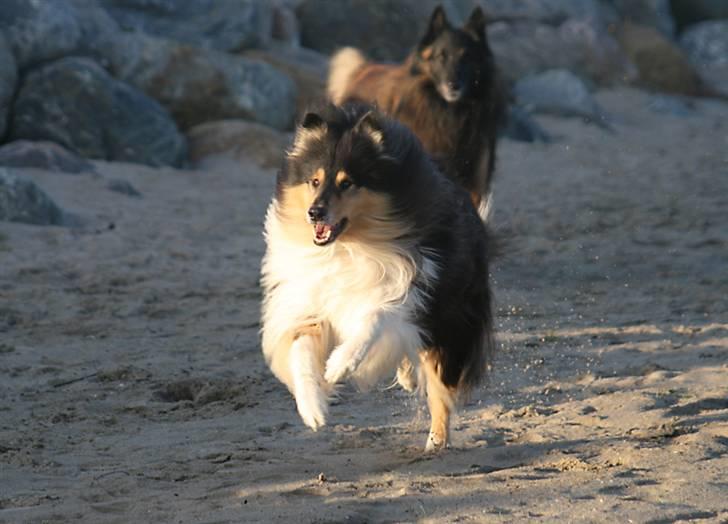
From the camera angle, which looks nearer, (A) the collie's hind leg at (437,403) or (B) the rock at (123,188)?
(A) the collie's hind leg at (437,403)

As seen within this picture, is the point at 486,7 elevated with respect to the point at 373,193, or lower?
lower

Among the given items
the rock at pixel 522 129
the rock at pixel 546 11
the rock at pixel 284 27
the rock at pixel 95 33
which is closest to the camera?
the rock at pixel 95 33

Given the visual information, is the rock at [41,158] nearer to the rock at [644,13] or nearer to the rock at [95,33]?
the rock at [95,33]

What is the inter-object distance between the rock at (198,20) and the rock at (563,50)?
4.36 metres

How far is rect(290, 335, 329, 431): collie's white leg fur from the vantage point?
4.52m

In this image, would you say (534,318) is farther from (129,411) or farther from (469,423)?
(129,411)

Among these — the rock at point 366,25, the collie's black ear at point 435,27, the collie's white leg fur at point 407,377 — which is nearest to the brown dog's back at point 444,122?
the collie's black ear at point 435,27

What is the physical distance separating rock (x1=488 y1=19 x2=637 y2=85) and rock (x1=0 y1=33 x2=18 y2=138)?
8.09m

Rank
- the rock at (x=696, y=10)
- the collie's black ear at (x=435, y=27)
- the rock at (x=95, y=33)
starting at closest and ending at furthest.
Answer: the collie's black ear at (x=435, y=27)
the rock at (x=95, y=33)
the rock at (x=696, y=10)

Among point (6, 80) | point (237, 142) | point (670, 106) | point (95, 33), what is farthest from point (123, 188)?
point (670, 106)

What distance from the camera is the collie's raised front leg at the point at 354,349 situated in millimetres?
4523

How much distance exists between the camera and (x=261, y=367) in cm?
621

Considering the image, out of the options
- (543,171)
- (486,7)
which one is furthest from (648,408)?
(486,7)

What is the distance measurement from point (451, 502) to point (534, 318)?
328 cm
